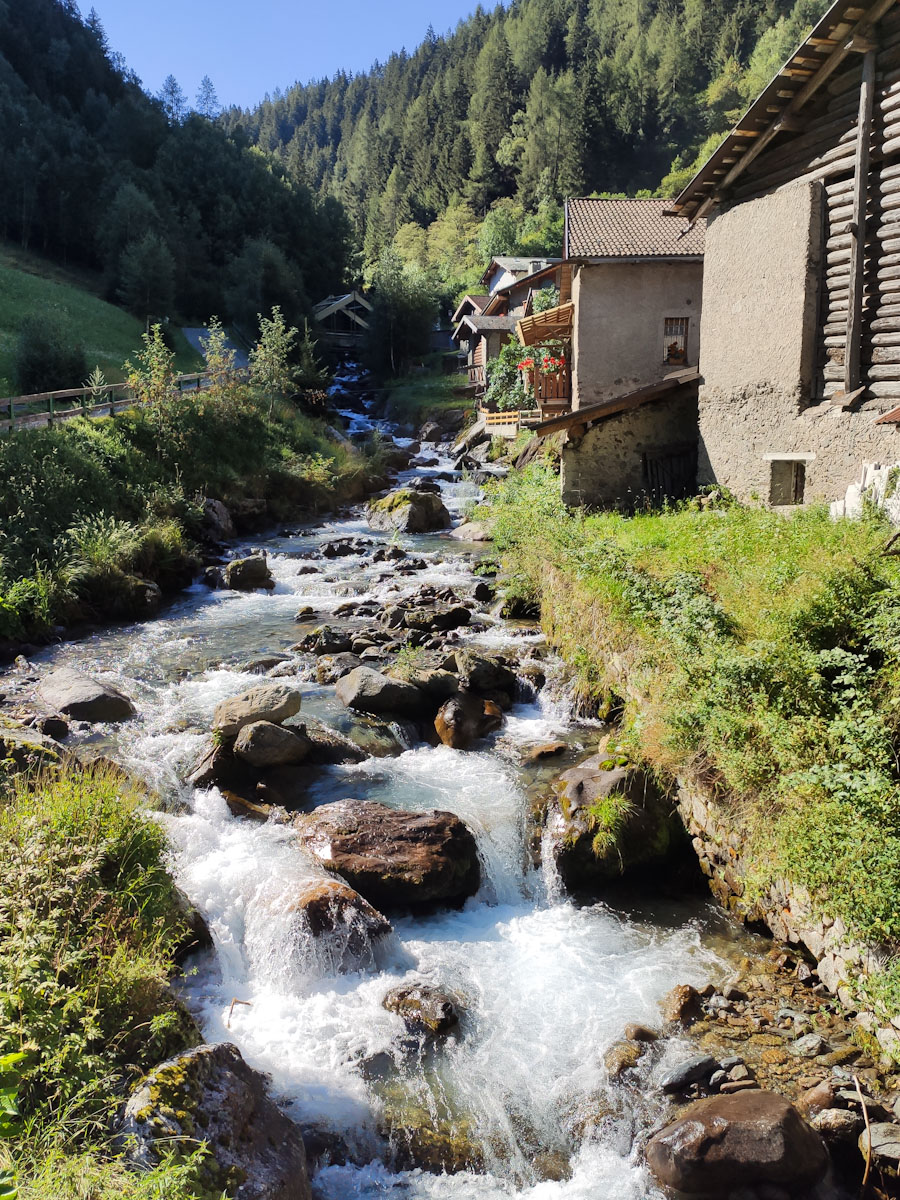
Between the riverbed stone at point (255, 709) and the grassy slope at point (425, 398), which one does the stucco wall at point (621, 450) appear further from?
the grassy slope at point (425, 398)

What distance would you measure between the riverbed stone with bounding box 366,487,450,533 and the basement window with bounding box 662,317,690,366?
827 cm


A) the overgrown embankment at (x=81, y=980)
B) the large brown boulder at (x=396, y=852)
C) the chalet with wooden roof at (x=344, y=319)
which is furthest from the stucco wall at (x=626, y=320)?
the chalet with wooden roof at (x=344, y=319)

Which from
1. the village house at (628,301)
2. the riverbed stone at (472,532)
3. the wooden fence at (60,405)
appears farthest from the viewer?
the riverbed stone at (472,532)

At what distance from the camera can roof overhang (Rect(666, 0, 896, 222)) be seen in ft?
41.3

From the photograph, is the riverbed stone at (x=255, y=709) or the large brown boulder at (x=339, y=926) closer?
the large brown boulder at (x=339, y=926)

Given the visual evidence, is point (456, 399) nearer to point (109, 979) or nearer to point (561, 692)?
point (561, 692)

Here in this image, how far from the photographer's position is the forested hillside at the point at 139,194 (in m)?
48.5

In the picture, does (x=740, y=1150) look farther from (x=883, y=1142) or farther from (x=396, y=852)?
(x=396, y=852)

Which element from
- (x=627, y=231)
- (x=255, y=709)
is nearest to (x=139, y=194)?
(x=627, y=231)

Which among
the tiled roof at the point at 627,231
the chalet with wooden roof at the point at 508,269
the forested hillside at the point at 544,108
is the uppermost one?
the forested hillside at the point at 544,108

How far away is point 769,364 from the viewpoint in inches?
589

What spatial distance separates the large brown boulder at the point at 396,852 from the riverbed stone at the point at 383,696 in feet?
9.60

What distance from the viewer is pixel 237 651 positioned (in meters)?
15.2

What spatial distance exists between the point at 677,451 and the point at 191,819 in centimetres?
1317
